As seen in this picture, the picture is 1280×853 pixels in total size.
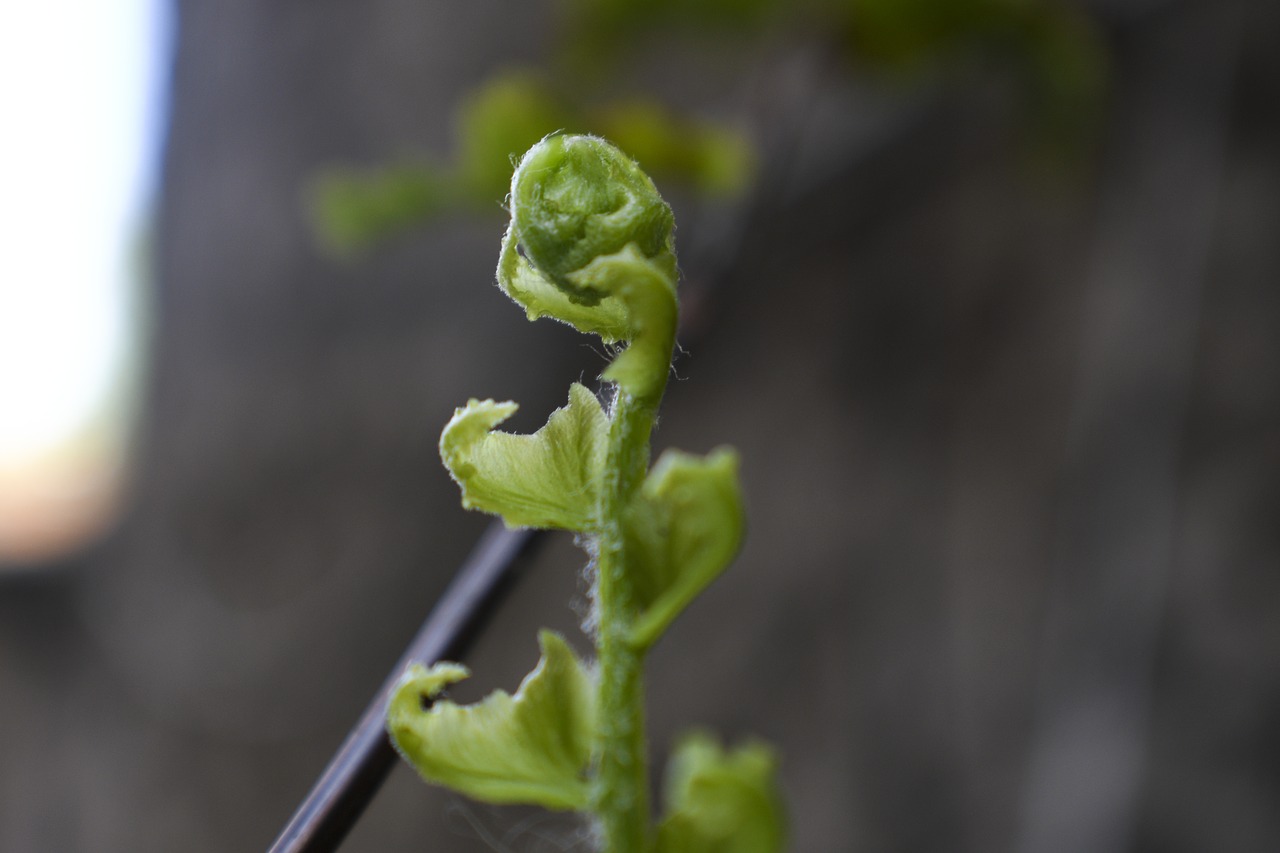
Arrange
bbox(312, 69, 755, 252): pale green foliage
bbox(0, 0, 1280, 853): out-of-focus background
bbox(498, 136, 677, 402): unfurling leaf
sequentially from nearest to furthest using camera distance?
bbox(498, 136, 677, 402): unfurling leaf
bbox(312, 69, 755, 252): pale green foliage
bbox(0, 0, 1280, 853): out-of-focus background

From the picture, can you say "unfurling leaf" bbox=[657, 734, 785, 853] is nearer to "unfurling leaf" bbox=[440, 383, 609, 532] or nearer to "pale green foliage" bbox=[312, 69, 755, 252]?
"unfurling leaf" bbox=[440, 383, 609, 532]

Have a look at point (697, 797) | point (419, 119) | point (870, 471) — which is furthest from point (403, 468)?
point (697, 797)

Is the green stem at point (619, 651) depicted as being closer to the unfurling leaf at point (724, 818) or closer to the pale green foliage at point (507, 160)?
the unfurling leaf at point (724, 818)

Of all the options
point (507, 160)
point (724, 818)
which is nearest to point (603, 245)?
point (724, 818)

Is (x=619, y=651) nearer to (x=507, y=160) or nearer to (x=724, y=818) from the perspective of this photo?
(x=724, y=818)

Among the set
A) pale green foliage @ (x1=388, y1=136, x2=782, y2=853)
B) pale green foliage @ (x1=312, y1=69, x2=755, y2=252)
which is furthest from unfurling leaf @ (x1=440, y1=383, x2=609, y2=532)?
pale green foliage @ (x1=312, y1=69, x2=755, y2=252)

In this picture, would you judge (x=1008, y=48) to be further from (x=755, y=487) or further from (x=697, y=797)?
(x=697, y=797)

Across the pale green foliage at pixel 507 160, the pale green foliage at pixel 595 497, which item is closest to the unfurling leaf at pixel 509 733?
the pale green foliage at pixel 595 497
